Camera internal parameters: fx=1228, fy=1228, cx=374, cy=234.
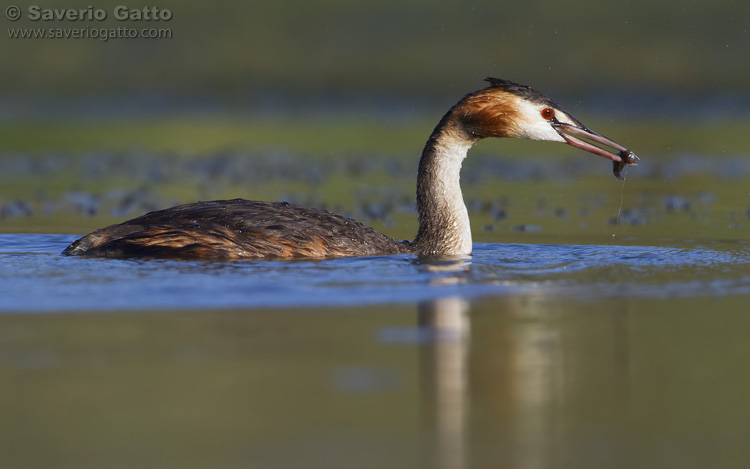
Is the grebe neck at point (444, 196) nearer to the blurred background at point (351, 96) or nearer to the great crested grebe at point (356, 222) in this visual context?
the great crested grebe at point (356, 222)

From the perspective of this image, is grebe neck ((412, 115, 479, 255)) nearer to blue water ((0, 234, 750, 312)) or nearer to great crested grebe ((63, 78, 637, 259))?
great crested grebe ((63, 78, 637, 259))

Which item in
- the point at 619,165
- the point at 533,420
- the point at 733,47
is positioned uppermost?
the point at 733,47

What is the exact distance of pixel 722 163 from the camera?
788 inches

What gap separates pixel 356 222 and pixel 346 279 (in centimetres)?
170

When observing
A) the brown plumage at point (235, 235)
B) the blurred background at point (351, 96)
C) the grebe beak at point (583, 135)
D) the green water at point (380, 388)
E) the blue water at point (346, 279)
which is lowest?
the green water at point (380, 388)

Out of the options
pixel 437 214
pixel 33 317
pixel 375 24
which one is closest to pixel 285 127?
pixel 375 24

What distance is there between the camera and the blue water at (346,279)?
8789mm

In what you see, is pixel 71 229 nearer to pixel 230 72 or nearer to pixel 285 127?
pixel 285 127

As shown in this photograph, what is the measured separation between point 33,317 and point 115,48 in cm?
2425

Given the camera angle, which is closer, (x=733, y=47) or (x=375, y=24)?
(x=733, y=47)

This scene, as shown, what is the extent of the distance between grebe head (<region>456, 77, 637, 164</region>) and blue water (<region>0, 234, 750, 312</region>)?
3.43 feet

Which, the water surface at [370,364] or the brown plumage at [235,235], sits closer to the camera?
the water surface at [370,364]

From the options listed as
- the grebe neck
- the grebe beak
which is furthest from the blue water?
the grebe beak

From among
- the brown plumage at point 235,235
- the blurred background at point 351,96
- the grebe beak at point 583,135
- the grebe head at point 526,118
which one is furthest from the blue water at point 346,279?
the blurred background at point 351,96
